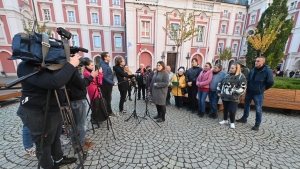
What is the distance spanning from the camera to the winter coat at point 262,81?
10.2 ft

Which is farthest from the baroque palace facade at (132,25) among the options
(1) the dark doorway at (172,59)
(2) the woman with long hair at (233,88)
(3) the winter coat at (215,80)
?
(2) the woman with long hair at (233,88)

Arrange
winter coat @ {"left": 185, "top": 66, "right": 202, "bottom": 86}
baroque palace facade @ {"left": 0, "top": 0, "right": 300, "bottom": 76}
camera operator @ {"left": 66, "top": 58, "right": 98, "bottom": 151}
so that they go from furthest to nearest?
baroque palace facade @ {"left": 0, "top": 0, "right": 300, "bottom": 76}, winter coat @ {"left": 185, "top": 66, "right": 202, "bottom": 86}, camera operator @ {"left": 66, "top": 58, "right": 98, "bottom": 151}

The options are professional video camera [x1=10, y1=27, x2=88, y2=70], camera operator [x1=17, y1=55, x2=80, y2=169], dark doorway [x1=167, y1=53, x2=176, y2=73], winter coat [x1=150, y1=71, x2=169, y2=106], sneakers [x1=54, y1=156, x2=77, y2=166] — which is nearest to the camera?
professional video camera [x1=10, y1=27, x2=88, y2=70]

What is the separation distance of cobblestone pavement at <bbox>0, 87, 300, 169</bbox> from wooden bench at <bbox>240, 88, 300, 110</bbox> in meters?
0.56

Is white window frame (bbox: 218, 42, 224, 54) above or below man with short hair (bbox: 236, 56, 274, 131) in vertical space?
above

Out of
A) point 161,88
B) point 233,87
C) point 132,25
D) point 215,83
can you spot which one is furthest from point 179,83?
point 132,25

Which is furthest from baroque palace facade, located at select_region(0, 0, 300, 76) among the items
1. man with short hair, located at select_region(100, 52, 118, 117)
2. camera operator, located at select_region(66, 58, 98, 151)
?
camera operator, located at select_region(66, 58, 98, 151)

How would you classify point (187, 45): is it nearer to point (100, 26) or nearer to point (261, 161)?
point (100, 26)

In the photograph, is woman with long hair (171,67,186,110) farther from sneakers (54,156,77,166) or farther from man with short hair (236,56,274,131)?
sneakers (54,156,77,166)

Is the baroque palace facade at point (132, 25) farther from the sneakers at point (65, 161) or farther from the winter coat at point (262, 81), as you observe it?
the sneakers at point (65, 161)

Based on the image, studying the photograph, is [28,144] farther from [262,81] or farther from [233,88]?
[262,81]

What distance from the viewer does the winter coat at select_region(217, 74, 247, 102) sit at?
3141 millimetres

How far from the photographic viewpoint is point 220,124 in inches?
144

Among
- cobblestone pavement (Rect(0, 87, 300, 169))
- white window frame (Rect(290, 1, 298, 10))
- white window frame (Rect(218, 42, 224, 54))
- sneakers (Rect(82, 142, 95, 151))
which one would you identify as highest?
white window frame (Rect(290, 1, 298, 10))
